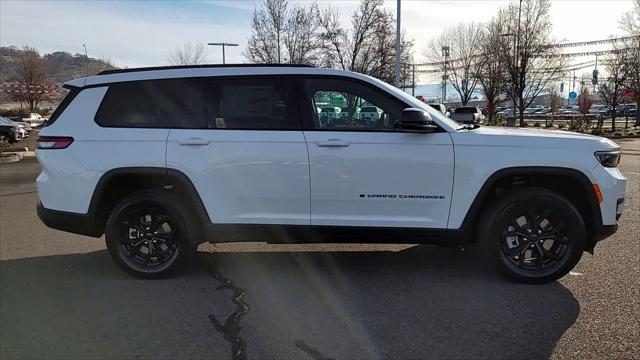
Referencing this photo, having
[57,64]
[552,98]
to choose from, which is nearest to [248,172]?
[552,98]

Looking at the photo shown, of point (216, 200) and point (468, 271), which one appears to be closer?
point (216, 200)

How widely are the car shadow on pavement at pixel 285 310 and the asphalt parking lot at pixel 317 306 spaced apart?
0.01m

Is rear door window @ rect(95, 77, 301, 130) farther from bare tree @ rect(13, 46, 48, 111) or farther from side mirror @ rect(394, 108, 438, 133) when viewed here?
bare tree @ rect(13, 46, 48, 111)

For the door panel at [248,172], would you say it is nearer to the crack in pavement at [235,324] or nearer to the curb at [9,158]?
the crack in pavement at [235,324]

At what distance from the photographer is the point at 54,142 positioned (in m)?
4.80

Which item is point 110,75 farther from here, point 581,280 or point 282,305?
point 581,280

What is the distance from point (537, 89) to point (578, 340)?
107 ft

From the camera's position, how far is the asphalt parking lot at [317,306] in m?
3.50

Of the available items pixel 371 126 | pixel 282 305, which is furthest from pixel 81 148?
pixel 371 126

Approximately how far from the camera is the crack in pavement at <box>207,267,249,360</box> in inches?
136

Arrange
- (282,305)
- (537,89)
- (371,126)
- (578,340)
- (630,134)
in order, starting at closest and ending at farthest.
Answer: (578,340) → (282,305) → (371,126) → (630,134) → (537,89)

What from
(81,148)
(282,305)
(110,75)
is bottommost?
(282,305)

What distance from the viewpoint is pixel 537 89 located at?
33.0 meters

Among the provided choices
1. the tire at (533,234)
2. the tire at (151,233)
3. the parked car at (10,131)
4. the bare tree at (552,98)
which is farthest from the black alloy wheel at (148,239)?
the bare tree at (552,98)
